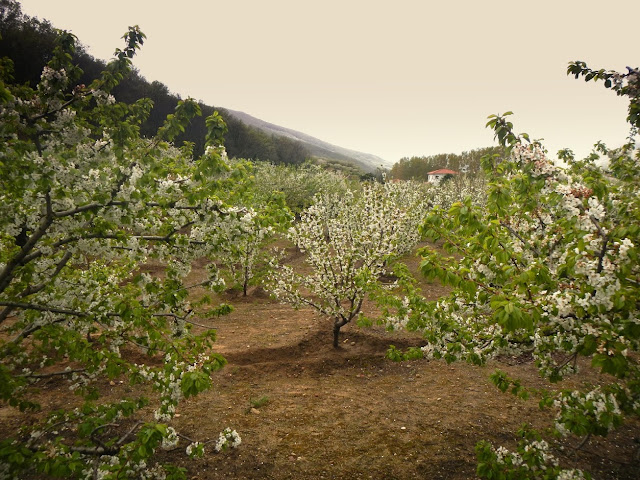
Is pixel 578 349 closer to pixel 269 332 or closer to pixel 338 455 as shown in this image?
pixel 338 455

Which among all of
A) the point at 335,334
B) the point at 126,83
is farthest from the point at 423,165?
the point at 335,334

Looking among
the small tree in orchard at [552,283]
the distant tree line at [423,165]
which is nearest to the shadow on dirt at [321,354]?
the small tree in orchard at [552,283]

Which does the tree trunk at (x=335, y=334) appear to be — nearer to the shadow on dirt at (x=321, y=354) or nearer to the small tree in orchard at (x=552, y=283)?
the shadow on dirt at (x=321, y=354)

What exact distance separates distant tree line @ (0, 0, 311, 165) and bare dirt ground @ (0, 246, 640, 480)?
6666 millimetres

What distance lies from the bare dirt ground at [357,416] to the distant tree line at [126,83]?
21.9 ft

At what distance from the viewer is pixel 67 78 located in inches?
173

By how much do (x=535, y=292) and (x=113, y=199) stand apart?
5.25 meters

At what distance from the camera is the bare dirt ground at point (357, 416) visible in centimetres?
597

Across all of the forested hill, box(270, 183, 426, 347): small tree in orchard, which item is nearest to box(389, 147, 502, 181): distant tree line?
the forested hill

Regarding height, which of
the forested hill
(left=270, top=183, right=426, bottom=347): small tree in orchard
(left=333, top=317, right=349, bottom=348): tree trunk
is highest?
the forested hill

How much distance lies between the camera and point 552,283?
3.59 meters

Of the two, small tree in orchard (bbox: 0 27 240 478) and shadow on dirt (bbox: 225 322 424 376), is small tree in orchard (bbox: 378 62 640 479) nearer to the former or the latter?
small tree in orchard (bbox: 0 27 240 478)

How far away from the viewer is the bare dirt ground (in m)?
5.97

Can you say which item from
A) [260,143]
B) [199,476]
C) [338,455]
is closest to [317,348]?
[338,455]
